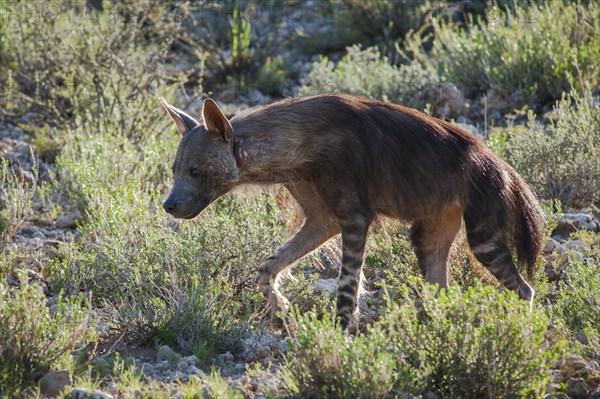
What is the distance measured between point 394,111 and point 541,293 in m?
1.46

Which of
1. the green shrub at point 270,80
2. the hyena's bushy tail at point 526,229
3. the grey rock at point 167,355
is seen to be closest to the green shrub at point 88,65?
the green shrub at point 270,80

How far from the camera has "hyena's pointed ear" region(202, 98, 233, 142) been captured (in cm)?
539

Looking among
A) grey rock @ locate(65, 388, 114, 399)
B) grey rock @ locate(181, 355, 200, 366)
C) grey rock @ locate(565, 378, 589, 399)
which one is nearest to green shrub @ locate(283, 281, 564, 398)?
grey rock @ locate(565, 378, 589, 399)

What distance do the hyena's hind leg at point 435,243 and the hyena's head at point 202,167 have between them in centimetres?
128

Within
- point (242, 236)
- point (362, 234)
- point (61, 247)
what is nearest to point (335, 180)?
point (362, 234)

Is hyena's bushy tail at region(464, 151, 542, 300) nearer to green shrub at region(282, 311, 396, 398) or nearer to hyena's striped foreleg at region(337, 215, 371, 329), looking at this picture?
hyena's striped foreleg at region(337, 215, 371, 329)

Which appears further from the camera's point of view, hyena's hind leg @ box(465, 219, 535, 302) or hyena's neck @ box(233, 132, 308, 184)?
hyena's hind leg @ box(465, 219, 535, 302)

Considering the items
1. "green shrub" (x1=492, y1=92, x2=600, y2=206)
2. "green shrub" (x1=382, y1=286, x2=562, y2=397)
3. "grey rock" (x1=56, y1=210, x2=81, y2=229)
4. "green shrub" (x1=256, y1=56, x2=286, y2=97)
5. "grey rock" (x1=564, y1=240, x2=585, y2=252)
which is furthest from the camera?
"green shrub" (x1=256, y1=56, x2=286, y2=97)

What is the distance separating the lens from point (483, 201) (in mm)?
5719

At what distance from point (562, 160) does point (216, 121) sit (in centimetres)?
322

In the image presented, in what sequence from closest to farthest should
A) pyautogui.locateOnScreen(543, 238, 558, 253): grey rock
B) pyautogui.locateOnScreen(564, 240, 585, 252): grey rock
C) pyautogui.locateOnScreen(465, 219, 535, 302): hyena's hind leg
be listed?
pyautogui.locateOnScreen(465, 219, 535, 302): hyena's hind leg
pyautogui.locateOnScreen(564, 240, 585, 252): grey rock
pyautogui.locateOnScreen(543, 238, 558, 253): grey rock

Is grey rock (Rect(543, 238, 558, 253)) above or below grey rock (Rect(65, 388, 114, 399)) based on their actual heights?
below

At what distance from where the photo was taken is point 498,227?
5.73 meters

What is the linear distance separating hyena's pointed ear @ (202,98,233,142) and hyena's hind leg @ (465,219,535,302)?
1.53 meters
